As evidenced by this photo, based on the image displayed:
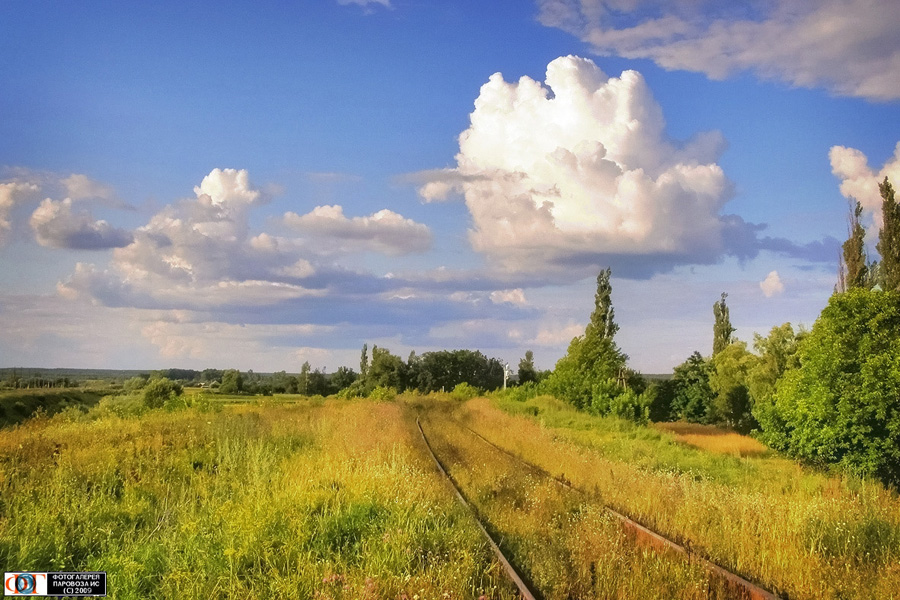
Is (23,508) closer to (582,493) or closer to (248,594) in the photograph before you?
(248,594)

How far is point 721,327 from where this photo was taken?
7250 cm

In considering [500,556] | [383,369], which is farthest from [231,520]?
[383,369]

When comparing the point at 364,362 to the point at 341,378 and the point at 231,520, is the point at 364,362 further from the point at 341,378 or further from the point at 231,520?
the point at 231,520

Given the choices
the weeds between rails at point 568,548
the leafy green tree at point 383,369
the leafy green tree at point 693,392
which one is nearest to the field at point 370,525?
the weeds between rails at point 568,548

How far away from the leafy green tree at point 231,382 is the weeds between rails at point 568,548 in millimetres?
93061

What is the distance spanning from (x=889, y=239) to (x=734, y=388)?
23.6m

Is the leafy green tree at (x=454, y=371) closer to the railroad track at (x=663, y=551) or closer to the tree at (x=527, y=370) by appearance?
the tree at (x=527, y=370)

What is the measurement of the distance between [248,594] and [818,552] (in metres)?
6.10

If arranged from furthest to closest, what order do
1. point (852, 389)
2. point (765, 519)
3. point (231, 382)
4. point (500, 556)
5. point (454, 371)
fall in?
point (454, 371) → point (231, 382) → point (852, 389) → point (765, 519) → point (500, 556)

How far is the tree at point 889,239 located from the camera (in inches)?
1491

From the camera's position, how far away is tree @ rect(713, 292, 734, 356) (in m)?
72.2

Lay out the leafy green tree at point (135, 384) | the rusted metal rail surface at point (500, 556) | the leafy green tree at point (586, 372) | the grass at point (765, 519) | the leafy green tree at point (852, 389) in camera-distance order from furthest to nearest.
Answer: the leafy green tree at point (135, 384)
the leafy green tree at point (586, 372)
the leafy green tree at point (852, 389)
the grass at point (765, 519)
the rusted metal rail surface at point (500, 556)

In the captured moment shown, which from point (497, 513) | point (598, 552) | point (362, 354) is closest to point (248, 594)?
point (598, 552)

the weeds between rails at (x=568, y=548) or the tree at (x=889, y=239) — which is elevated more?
the tree at (x=889, y=239)
